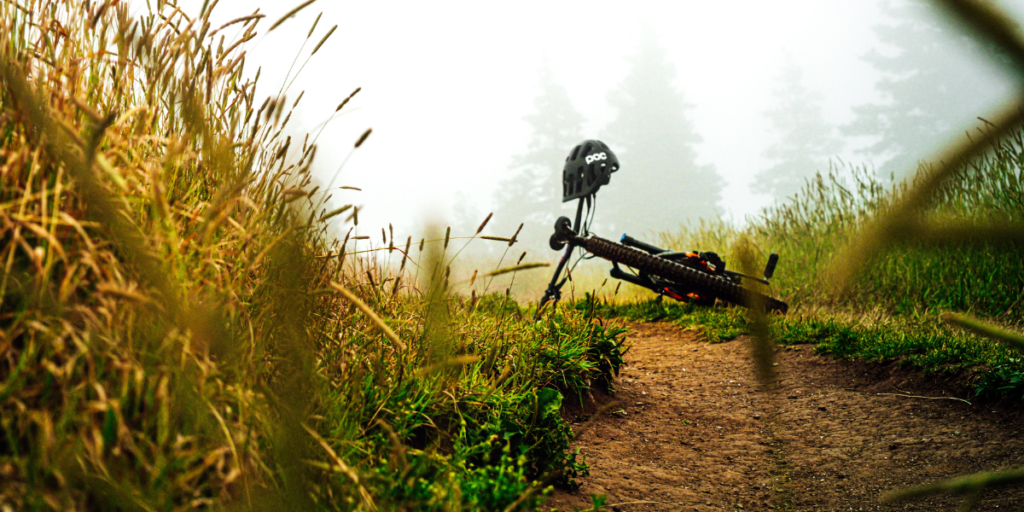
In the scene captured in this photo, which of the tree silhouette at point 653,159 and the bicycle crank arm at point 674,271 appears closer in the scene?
the bicycle crank arm at point 674,271

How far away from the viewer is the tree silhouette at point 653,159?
117 feet

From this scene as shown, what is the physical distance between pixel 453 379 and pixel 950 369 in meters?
3.26

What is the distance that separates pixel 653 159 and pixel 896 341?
114 feet

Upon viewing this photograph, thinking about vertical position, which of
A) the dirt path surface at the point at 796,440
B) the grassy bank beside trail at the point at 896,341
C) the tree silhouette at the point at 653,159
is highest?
the tree silhouette at the point at 653,159

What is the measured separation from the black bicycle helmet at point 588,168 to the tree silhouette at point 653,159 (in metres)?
29.4

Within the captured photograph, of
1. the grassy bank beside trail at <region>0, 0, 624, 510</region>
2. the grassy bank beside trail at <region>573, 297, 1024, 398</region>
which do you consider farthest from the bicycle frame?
the grassy bank beside trail at <region>0, 0, 624, 510</region>

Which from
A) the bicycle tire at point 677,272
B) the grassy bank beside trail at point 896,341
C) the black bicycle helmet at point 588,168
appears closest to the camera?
the grassy bank beside trail at point 896,341

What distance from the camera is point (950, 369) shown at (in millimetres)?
3705

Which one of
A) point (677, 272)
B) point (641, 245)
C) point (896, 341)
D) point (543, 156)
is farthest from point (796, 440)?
point (543, 156)

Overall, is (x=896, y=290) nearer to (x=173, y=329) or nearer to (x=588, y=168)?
(x=588, y=168)

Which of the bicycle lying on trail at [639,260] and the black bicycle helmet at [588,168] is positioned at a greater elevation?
the black bicycle helmet at [588,168]

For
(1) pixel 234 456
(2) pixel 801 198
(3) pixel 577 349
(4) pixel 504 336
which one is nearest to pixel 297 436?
(1) pixel 234 456

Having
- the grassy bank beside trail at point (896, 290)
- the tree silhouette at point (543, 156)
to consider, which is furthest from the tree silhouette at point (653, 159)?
the grassy bank beside trail at point (896, 290)

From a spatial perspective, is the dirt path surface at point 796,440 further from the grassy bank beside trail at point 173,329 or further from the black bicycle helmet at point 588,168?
the black bicycle helmet at point 588,168
